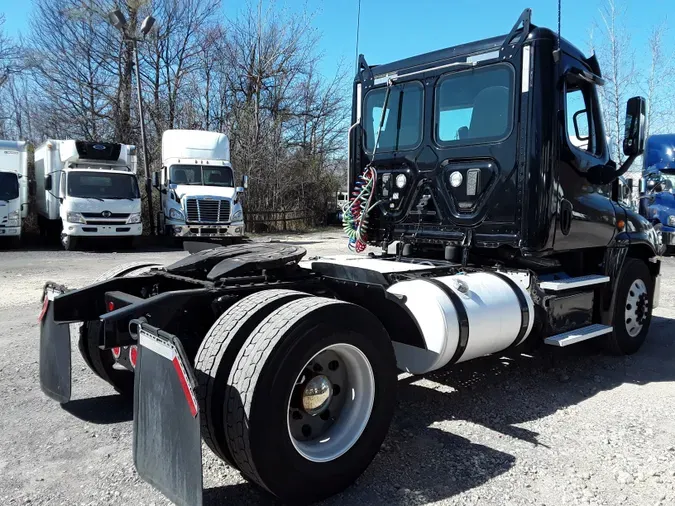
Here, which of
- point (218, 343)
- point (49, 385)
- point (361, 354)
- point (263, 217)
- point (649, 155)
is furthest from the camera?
point (263, 217)

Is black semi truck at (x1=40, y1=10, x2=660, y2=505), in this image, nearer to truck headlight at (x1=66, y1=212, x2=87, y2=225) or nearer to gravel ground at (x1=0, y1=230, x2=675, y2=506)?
gravel ground at (x1=0, y1=230, x2=675, y2=506)

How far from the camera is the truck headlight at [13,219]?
53.5 ft

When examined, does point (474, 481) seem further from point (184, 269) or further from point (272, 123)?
point (272, 123)

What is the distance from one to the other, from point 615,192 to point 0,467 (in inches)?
229

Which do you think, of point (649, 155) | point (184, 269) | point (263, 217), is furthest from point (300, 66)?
point (184, 269)

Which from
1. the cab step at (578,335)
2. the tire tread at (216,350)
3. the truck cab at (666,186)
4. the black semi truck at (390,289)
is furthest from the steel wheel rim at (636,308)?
the truck cab at (666,186)

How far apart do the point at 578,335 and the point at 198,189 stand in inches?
604

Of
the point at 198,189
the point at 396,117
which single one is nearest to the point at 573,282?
the point at 396,117

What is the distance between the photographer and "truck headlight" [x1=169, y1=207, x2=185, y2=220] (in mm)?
18375

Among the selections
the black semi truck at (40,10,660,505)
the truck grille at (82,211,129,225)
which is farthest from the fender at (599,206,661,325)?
the truck grille at (82,211,129,225)

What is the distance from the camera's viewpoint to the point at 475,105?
5.20 m

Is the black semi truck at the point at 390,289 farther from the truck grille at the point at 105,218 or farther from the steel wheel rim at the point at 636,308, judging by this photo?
the truck grille at the point at 105,218

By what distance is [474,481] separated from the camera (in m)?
3.19

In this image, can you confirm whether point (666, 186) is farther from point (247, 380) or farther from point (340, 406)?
point (247, 380)
